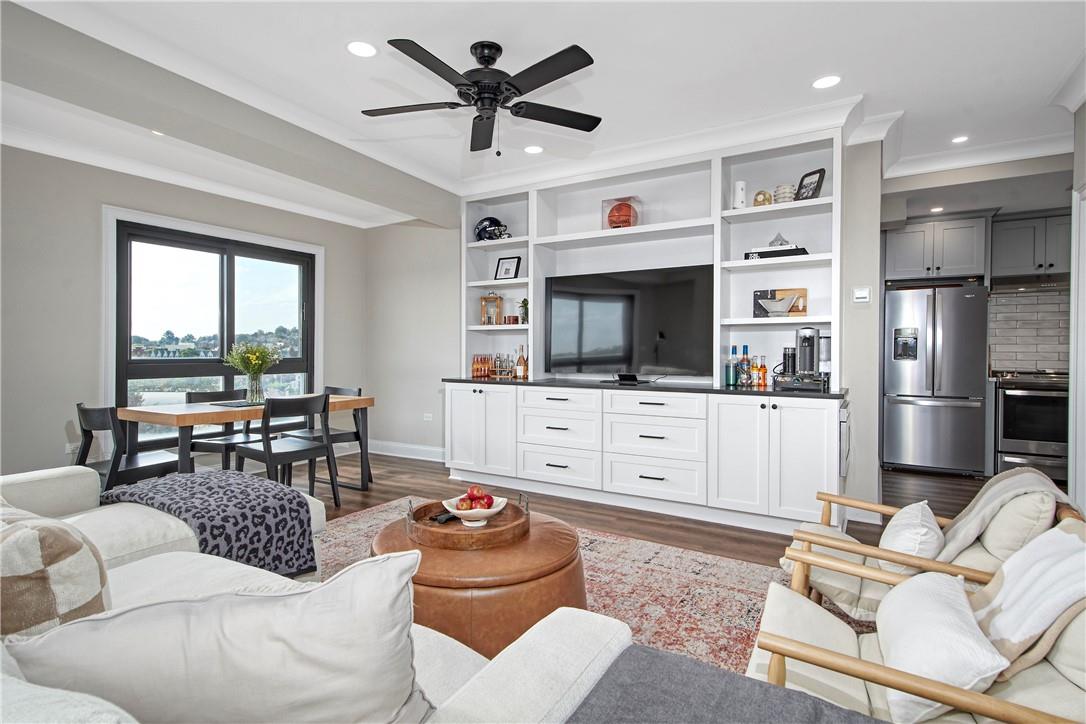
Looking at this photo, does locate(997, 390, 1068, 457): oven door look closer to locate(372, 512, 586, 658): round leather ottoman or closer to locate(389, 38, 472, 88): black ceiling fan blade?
locate(372, 512, 586, 658): round leather ottoman

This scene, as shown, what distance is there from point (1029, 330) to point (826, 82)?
13.8ft

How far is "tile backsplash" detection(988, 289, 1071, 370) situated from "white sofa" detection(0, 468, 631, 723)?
640cm

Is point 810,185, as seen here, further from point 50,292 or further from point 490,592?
point 50,292

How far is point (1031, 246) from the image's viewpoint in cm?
520

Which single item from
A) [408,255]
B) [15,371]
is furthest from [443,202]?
[15,371]

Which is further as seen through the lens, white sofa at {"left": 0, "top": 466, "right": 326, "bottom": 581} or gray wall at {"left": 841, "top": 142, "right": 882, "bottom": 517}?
gray wall at {"left": 841, "top": 142, "right": 882, "bottom": 517}

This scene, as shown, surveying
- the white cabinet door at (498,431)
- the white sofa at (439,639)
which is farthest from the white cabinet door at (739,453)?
the white sofa at (439,639)

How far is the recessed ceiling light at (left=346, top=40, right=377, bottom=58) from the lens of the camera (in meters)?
2.74

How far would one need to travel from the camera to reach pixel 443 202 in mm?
4918

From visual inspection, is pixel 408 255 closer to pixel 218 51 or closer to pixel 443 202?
pixel 443 202

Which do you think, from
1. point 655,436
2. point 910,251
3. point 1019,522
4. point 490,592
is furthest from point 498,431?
point 910,251

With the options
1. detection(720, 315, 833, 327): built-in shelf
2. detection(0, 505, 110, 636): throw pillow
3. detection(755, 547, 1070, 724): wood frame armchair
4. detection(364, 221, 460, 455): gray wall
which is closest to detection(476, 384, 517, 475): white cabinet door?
detection(364, 221, 460, 455): gray wall

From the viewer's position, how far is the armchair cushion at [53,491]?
2.07 m

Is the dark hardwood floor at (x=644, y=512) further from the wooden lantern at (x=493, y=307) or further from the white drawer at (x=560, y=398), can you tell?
the wooden lantern at (x=493, y=307)
